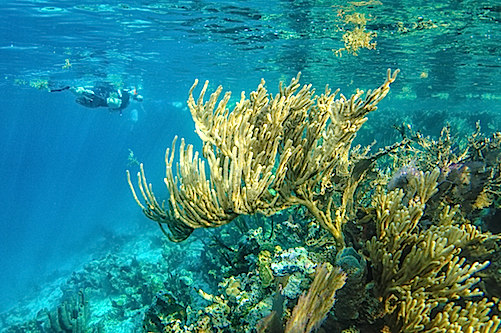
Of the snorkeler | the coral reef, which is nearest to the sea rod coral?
the coral reef

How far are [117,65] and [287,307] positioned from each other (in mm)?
24694

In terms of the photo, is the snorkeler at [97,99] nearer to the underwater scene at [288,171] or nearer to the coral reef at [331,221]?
the underwater scene at [288,171]

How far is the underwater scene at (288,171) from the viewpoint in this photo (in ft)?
9.96

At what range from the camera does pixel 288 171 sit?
11.2ft

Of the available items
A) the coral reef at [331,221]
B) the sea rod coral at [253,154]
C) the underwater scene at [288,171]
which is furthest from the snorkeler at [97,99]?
the sea rod coral at [253,154]

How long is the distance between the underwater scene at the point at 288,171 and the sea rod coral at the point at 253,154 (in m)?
0.02

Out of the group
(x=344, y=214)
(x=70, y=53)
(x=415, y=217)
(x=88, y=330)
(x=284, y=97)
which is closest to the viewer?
(x=415, y=217)

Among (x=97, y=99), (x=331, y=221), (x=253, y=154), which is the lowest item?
(x=331, y=221)

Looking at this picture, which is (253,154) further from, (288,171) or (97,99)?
(97,99)

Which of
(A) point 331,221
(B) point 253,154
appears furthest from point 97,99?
(A) point 331,221

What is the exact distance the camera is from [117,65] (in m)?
23.9

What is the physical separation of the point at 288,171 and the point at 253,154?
1.52ft

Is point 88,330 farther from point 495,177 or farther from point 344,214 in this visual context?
point 495,177

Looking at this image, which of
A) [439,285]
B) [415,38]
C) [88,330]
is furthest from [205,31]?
[439,285]
